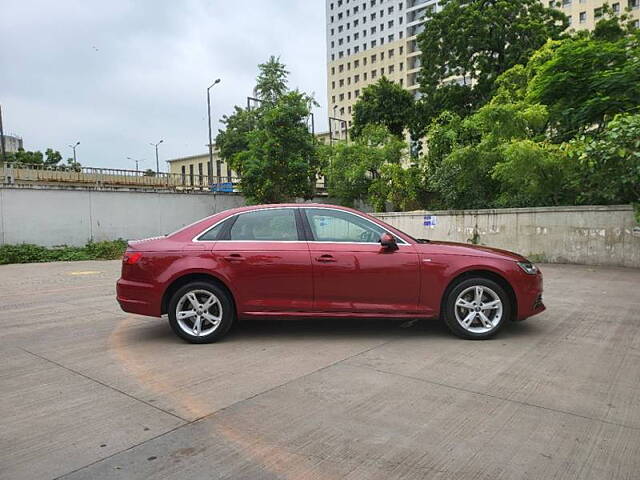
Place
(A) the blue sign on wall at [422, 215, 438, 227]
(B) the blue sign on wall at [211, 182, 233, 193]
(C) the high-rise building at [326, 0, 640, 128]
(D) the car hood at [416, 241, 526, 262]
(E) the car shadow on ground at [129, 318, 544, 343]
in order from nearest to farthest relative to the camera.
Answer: (D) the car hood at [416, 241, 526, 262], (E) the car shadow on ground at [129, 318, 544, 343], (A) the blue sign on wall at [422, 215, 438, 227], (B) the blue sign on wall at [211, 182, 233, 193], (C) the high-rise building at [326, 0, 640, 128]

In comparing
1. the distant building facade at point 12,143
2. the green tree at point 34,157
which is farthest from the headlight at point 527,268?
the distant building facade at point 12,143

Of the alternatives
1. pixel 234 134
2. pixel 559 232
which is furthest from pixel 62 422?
pixel 234 134

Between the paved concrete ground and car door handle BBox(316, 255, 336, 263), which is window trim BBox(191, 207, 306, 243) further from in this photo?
the paved concrete ground

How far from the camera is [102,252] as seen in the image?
64.6 feet

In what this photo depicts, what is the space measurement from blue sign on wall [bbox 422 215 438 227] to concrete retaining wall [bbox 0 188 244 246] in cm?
1298

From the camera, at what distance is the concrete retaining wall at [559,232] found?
1248 cm

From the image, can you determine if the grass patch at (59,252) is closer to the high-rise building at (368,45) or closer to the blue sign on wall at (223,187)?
the blue sign on wall at (223,187)

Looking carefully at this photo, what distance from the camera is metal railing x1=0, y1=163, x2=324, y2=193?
2138 cm

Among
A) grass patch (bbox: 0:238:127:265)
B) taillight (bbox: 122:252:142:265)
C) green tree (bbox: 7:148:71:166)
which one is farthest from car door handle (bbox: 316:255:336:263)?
green tree (bbox: 7:148:71:166)

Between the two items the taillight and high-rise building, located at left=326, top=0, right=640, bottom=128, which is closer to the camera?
the taillight

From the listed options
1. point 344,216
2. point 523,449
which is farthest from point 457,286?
point 523,449

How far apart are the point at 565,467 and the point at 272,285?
3.36 metres

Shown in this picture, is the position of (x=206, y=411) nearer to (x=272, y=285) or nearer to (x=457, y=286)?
(x=272, y=285)

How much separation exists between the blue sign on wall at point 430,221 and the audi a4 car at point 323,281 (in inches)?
469
